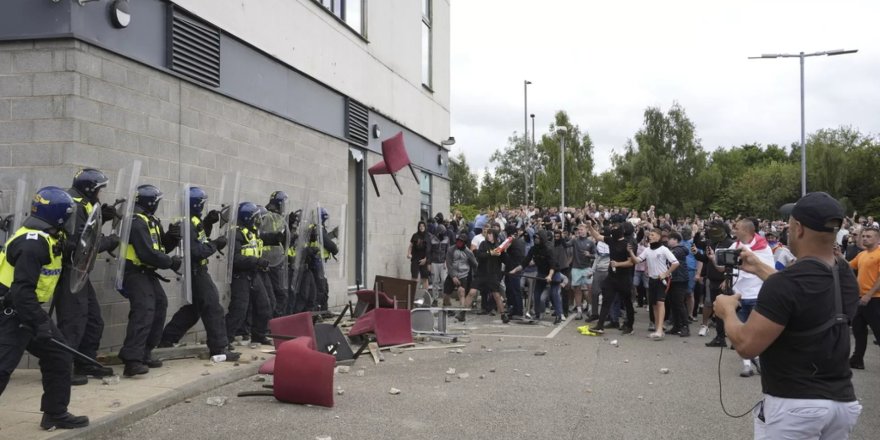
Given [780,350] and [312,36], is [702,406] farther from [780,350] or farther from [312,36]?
[312,36]

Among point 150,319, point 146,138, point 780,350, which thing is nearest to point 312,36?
point 146,138

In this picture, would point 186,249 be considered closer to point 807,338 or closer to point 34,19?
point 34,19

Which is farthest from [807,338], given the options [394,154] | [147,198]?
[394,154]

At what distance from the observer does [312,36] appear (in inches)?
539

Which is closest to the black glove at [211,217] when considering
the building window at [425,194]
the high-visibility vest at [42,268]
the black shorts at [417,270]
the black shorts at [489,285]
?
the high-visibility vest at [42,268]

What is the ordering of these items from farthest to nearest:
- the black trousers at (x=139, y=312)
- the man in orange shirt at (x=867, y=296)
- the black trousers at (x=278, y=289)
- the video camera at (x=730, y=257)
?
the black trousers at (x=278, y=289), the man in orange shirt at (x=867, y=296), the black trousers at (x=139, y=312), the video camera at (x=730, y=257)

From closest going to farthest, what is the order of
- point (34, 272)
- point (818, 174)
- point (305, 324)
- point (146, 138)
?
point (34, 272), point (305, 324), point (146, 138), point (818, 174)

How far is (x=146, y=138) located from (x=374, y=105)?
344 inches

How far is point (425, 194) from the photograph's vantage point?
21188 millimetres

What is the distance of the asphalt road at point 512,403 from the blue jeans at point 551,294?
316 centimetres

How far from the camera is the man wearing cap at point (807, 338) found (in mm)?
2879

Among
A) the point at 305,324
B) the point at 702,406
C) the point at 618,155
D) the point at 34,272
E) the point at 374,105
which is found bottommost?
the point at 702,406

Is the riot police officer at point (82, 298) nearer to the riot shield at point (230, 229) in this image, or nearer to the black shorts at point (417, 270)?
the riot shield at point (230, 229)

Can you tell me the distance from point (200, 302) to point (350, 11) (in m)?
9.76
